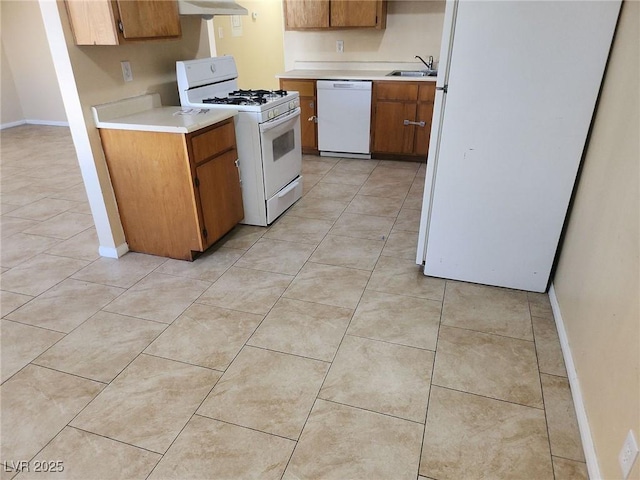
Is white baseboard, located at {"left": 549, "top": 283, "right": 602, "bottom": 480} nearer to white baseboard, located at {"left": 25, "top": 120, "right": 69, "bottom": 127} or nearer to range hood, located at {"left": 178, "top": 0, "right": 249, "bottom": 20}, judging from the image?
range hood, located at {"left": 178, "top": 0, "right": 249, "bottom": 20}

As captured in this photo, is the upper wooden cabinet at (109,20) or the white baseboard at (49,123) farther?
the white baseboard at (49,123)

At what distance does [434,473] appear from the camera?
146 cm

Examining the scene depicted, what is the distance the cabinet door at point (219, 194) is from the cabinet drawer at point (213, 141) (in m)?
0.05

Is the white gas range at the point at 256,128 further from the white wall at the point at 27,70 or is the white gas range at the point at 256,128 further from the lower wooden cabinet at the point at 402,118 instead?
the white wall at the point at 27,70

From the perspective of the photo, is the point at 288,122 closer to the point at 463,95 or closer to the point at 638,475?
the point at 463,95

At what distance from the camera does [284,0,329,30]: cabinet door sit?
4.38 metres

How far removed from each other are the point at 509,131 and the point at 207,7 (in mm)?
2115

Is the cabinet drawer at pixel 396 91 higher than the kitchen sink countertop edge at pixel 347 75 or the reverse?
the reverse

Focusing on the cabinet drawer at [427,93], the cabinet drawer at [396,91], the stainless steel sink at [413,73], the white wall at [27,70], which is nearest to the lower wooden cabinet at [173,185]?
the cabinet drawer at [396,91]

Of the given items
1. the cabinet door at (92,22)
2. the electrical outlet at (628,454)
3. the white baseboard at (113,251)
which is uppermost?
the cabinet door at (92,22)

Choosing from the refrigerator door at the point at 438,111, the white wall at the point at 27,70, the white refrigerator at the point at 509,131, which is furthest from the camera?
the white wall at the point at 27,70

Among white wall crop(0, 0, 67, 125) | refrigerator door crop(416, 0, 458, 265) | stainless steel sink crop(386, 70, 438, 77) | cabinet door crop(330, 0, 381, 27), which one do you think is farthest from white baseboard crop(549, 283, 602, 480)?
white wall crop(0, 0, 67, 125)

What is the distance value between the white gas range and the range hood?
0.33m

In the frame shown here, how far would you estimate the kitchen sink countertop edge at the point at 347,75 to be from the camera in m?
4.18
